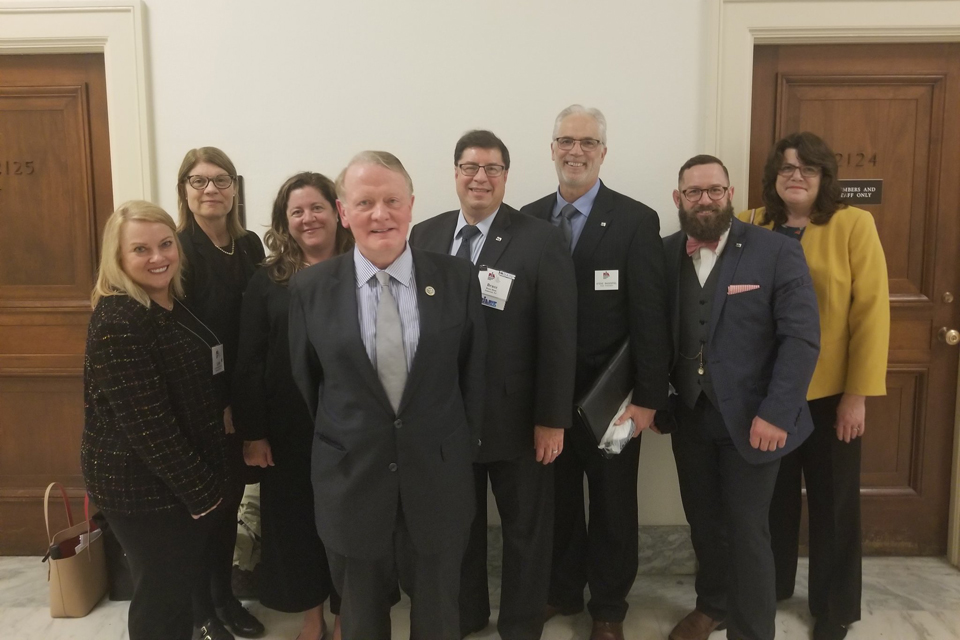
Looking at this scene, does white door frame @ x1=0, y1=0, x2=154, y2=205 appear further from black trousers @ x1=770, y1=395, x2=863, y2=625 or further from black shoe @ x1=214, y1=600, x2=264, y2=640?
black trousers @ x1=770, y1=395, x2=863, y2=625

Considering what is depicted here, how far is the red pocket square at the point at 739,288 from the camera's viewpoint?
206 centimetres

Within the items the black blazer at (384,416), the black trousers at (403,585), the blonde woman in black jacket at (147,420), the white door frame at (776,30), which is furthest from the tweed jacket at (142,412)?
the white door frame at (776,30)

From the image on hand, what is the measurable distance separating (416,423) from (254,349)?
743mm

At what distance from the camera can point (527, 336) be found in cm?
202

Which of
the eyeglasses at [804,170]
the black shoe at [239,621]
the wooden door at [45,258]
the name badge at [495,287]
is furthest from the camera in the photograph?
the wooden door at [45,258]

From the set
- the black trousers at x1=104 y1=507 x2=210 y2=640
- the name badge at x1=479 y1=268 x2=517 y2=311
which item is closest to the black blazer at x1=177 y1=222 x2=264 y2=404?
the black trousers at x1=104 y1=507 x2=210 y2=640

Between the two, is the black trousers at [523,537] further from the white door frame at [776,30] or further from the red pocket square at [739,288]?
the white door frame at [776,30]

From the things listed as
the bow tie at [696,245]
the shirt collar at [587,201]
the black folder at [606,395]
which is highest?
the shirt collar at [587,201]

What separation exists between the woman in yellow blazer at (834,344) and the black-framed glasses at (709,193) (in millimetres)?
381

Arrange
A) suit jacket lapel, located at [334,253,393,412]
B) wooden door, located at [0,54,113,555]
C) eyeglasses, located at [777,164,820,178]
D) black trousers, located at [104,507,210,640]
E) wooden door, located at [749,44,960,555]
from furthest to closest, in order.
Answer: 1. wooden door, located at [0,54,113,555]
2. wooden door, located at [749,44,960,555]
3. eyeglasses, located at [777,164,820,178]
4. black trousers, located at [104,507,210,640]
5. suit jacket lapel, located at [334,253,393,412]

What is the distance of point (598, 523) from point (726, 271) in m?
1.07

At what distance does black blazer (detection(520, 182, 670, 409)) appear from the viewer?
7.00 feet

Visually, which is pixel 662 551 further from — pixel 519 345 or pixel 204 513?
pixel 204 513

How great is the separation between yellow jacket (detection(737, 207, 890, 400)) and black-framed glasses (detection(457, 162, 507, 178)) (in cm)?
121
